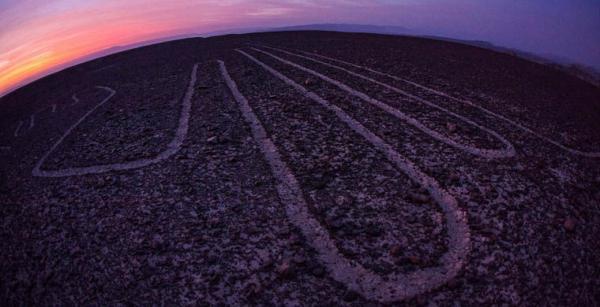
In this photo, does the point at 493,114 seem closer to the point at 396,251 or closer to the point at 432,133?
the point at 432,133

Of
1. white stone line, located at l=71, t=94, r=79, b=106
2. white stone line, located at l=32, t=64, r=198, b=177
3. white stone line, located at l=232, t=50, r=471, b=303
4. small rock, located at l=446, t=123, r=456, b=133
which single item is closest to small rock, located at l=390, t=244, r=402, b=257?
white stone line, located at l=232, t=50, r=471, b=303

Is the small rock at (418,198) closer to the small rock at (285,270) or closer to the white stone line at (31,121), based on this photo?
the small rock at (285,270)

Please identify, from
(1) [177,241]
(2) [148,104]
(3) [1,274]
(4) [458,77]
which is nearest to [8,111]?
(2) [148,104]

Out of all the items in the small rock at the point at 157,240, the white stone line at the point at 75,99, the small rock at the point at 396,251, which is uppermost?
the white stone line at the point at 75,99

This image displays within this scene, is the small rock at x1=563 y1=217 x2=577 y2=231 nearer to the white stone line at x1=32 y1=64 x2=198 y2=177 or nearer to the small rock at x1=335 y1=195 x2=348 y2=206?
the small rock at x1=335 y1=195 x2=348 y2=206

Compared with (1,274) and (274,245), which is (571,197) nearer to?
(274,245)

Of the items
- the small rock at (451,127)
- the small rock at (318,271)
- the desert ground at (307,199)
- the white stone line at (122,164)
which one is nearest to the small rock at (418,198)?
the desert ground at (307,199)
